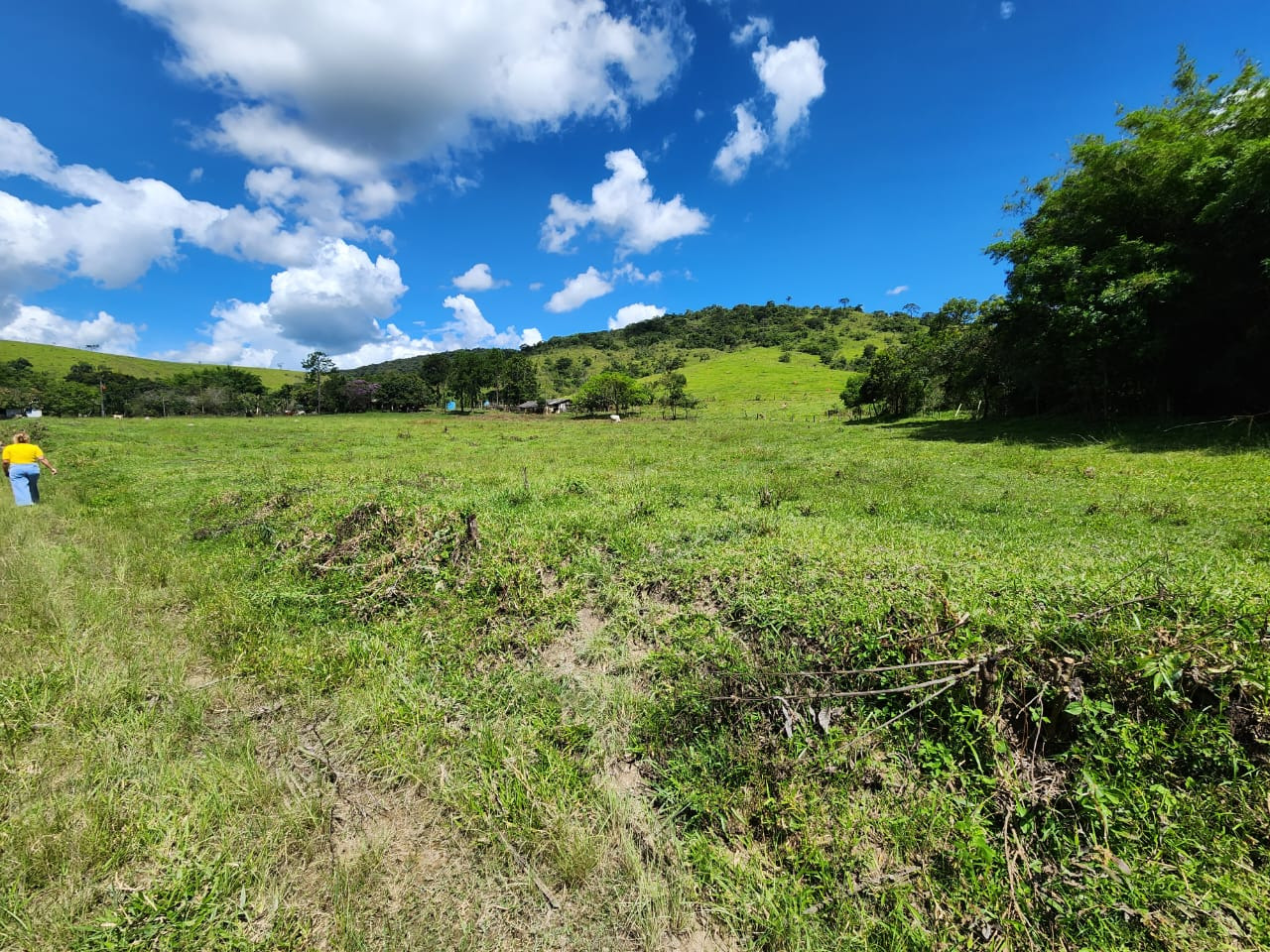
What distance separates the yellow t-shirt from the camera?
10.9 metres

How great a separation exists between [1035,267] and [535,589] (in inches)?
908

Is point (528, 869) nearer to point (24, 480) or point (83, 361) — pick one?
point (24, 480)

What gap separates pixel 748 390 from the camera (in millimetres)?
79812

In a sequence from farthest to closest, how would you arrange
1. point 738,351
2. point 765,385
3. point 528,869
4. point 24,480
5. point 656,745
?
point 738,351, point 765,385, point 24,480, point 656,745, point 528,869

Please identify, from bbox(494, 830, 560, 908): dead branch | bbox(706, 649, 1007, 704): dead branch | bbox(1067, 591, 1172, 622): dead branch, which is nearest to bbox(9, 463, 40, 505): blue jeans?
bbox(494, 830, 560, 908): dead branch

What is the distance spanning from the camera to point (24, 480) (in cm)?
1134

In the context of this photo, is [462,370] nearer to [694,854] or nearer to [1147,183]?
[1147,183]

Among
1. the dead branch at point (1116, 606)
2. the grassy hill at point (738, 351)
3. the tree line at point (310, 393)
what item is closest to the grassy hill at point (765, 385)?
the grassy hill at point (738, 351)

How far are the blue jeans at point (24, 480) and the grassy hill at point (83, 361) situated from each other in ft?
498

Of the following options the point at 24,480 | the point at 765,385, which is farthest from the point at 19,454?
the point at 765,385

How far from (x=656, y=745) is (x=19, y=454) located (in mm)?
16359

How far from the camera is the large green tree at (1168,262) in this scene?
47.2 ft

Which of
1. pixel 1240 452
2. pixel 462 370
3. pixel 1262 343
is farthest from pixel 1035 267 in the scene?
pixel 462 370

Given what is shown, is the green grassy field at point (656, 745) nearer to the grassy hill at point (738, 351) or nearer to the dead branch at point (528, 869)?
the dead branch at point (528, 869)
